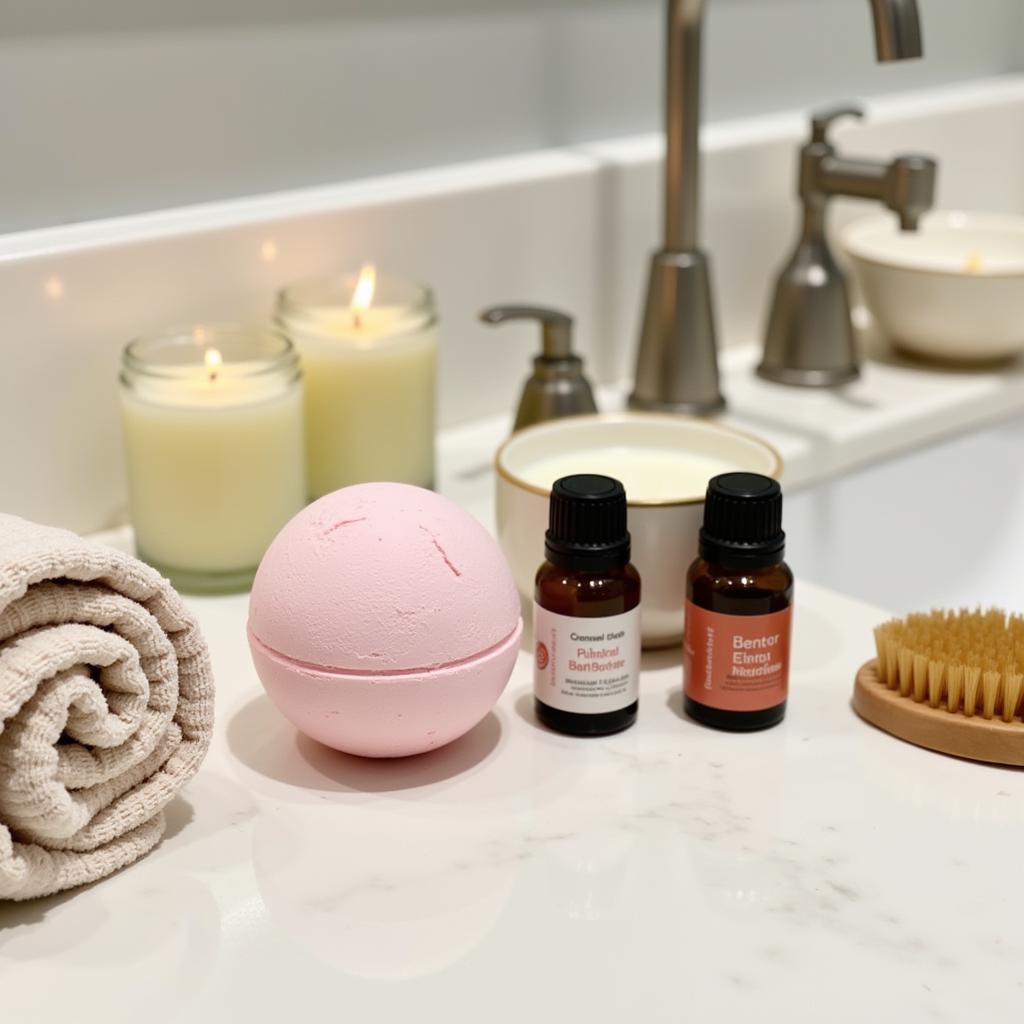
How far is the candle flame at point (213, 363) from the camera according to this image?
822 mm

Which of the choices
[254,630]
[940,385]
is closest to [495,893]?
[254,630]

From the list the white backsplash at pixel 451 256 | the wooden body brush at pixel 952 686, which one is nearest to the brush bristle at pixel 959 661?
the wooden body brush at pixel 952 686

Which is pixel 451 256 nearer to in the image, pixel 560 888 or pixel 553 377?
pixel 553 377

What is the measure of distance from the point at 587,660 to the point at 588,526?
65mm

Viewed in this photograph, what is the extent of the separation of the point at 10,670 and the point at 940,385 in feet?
2.74

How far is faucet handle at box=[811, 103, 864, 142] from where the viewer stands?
1.11 metres

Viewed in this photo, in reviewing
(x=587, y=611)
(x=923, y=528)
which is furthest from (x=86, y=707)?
(x=923, y=528)

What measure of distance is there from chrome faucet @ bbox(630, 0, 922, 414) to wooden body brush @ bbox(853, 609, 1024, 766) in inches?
15.0

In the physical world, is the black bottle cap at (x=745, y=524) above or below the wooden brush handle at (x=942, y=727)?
above

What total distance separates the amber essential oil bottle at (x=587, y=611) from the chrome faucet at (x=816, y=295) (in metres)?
0.52

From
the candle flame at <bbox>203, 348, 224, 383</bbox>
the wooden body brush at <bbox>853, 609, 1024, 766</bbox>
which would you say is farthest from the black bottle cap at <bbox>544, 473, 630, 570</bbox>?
the candle flame at <bbox>203, 348, 224, 383</bbox>

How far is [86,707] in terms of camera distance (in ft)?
1.83

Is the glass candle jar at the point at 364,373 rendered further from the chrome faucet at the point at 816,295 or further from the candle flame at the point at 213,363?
the chrome faucet at the point at 816,295

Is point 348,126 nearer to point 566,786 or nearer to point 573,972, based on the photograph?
point 566,786
